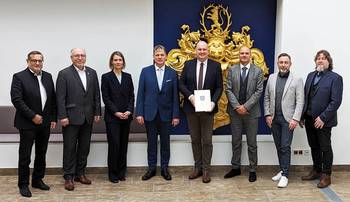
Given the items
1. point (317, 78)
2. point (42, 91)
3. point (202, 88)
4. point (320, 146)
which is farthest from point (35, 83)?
point (320, 146)

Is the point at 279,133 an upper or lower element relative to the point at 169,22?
lower

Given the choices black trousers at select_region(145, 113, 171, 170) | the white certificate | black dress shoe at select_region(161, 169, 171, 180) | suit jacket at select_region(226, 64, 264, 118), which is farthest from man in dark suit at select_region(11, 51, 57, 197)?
suit jacket at select_region(226, 64, 264, 118)

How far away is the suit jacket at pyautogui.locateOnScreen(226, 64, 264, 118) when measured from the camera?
16.2 feet

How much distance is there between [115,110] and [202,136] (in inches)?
40.7

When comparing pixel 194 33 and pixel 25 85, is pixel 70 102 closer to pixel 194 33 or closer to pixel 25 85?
pixel 25 85

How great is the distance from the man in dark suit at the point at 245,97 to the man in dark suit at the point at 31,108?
6.48ft

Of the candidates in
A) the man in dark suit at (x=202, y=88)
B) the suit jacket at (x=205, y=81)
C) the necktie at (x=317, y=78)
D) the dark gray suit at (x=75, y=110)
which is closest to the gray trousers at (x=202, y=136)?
the man in dark suit at (x=202, y=88)

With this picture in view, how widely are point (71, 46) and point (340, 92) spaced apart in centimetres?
328

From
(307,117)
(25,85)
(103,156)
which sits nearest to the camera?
(25,85)

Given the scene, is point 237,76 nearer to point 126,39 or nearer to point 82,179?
point 126,39

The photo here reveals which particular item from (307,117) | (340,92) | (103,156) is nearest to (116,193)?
(103,156)

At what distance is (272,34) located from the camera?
563 centimetres

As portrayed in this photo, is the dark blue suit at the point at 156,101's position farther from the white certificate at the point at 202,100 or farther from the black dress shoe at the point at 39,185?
the black dress shoe at the point at 39,185

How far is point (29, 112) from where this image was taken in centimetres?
436
